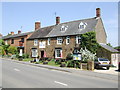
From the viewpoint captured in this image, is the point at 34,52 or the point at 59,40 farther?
the point at 34,52

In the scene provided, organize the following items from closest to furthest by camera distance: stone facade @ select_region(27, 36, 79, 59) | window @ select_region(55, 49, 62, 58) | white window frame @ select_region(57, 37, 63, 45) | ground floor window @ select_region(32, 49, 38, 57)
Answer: stone facade @ select_region(27, 36, 79, 59), window @ select_region(55, 49, 62, 58), white window frame @ select_region(57, 37, 63, 45), ground floor window @ select_region(32, 49, 38, 57)

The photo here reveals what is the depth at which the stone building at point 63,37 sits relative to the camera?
33.9m

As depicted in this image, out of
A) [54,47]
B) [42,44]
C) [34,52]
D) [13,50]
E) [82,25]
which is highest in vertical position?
[82,25]

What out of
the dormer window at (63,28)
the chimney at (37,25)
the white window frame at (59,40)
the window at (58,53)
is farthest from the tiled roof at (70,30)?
the chimney at (37,25)

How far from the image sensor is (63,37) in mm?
36688

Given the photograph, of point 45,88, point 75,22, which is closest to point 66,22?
point 75,22

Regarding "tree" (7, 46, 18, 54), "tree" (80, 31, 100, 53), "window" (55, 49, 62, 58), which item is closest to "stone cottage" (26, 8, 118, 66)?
"window" (55, 49, 62, 58)

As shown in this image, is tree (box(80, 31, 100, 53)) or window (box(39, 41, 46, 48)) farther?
window (box(39, 41, 46, 48))

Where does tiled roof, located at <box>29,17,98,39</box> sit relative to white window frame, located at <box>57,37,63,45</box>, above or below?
above

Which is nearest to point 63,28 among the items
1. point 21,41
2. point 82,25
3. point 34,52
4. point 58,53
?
point 82,25

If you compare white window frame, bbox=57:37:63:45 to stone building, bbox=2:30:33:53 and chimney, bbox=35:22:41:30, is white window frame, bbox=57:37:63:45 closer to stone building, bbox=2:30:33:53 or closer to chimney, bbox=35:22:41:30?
stone building, bbox=2:30:33:53

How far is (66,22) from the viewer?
41594 millimetres

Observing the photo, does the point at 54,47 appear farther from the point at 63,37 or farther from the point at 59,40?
the point at 63,37

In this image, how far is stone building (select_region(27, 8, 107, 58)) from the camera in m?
33.9
